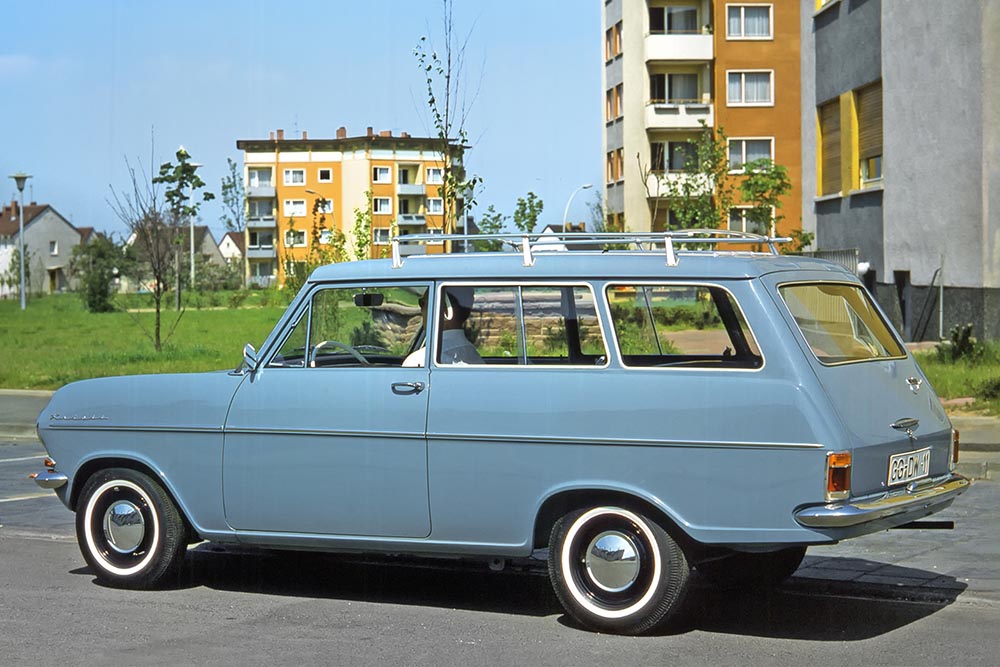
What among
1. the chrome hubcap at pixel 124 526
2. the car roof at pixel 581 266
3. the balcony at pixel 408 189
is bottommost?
the chrome hubcap at pixel 124 526

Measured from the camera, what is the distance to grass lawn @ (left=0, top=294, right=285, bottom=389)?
2527 cm

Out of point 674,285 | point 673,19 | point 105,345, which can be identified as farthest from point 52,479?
point 673,19

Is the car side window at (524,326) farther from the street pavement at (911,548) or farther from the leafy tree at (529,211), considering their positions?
the leafy tree at (529,211)

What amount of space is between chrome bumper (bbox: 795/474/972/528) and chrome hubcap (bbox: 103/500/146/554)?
12.1 ft

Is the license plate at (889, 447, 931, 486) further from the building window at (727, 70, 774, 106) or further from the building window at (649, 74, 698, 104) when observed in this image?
the building window at (649, 74, 698, 104)

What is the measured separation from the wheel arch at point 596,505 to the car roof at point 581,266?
103 centimetres

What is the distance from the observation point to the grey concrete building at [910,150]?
22094mm

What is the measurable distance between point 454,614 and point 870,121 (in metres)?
21.0

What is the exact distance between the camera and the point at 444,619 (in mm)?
7348

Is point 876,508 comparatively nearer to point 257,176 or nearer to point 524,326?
point 524,326

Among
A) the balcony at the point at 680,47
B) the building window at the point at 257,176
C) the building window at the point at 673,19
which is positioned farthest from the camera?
the building window at the point at 257,176

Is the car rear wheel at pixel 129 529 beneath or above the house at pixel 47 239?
beneath

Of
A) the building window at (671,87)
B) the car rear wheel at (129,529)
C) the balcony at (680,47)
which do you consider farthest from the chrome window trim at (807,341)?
the building window at (671,87)

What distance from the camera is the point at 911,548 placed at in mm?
9164
